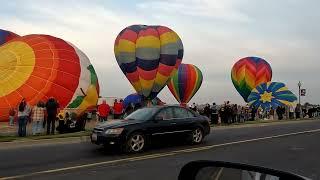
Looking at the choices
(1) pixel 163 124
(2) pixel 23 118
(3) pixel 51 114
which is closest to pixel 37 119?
(3) pixel 51 114

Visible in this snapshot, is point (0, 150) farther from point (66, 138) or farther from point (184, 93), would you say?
point (184, 93)

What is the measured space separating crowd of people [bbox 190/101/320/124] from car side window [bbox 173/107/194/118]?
17911 millimetres

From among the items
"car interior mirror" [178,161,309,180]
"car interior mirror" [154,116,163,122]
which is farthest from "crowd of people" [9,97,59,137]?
"car interior mirror" [178,161,309,180]

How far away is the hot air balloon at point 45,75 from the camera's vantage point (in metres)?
34.0

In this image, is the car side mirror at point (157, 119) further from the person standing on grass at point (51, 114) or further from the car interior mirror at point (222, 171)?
the car interior mirror at point (222, 171)

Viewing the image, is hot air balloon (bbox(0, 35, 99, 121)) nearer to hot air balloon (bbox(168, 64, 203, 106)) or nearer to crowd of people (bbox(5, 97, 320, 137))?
crowd of people (bbox(5, 97, 320, 137))

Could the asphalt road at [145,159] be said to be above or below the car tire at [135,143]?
below

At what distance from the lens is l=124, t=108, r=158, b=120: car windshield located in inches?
660

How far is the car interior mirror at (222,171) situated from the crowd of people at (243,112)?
32.8 metres

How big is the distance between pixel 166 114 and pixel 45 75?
750 inches

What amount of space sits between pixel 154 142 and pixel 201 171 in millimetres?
13373

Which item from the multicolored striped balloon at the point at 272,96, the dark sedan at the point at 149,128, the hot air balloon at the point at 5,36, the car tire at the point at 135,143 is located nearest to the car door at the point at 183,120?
the dark sedan at the point at 149,128

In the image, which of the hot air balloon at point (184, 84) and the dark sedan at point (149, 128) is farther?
the hot air balloon at point (184, 84)

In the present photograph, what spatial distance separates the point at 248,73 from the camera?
64438 millimetres
